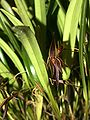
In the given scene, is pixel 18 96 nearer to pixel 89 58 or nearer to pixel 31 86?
pixel 31 86

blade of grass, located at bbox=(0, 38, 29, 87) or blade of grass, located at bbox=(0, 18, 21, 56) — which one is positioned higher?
blade of grass, located at bbox=(0, 18, 21, 56)

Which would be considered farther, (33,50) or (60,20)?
(60,20)

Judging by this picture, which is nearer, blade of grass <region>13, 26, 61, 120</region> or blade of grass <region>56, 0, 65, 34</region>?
blade of grass <region>13, 26, 61, 120</region>

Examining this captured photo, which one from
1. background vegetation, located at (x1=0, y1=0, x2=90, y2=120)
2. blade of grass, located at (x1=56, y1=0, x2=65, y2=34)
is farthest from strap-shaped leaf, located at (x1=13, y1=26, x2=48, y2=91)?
blade of grass, located at (x1=56, y1=0, x2=65, y2=34)

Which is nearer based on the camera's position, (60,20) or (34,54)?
(34,54)

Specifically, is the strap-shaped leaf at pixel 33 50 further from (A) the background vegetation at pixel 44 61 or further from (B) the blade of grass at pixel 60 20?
(B) the blade of grass at pixel 60 20

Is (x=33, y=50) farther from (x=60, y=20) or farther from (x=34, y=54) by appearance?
(x=60, y=20)

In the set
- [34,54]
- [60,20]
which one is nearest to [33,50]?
[34,54]

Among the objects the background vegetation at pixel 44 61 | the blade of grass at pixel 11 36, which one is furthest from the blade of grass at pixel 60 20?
the blade of grass at pixel 11 36

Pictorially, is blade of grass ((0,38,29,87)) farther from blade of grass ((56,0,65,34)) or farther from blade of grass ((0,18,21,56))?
blade of grass ((56,0,65,34))
